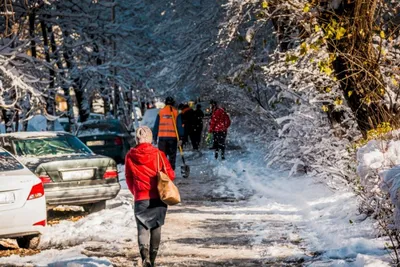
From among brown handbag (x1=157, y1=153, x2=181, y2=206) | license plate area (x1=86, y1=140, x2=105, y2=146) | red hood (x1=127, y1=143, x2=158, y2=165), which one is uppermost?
red hood (x1=127, y1=143, x2=158, y2=165)

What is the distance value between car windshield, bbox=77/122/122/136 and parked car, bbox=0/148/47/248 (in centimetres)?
1219

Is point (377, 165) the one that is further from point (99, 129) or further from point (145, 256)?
point (99, 129)

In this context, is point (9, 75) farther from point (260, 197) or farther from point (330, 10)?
point (330, 10)

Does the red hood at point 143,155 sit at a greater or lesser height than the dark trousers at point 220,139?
greater

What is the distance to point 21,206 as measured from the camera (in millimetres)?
8195

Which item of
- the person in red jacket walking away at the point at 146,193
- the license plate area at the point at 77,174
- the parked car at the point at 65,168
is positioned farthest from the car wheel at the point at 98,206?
the person in red jacket walking away at the point at 146,193

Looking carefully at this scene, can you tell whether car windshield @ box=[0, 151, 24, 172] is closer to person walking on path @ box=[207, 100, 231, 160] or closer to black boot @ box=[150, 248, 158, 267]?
black boot @ box=[150, 248, 158, 267]

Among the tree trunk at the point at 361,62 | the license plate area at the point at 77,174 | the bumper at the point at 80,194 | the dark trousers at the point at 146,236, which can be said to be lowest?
the bumper at the point at 80,194

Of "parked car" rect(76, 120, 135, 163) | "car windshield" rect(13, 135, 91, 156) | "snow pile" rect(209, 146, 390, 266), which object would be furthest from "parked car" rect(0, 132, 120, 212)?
"parked car" rect(76, 120, 135, 163)

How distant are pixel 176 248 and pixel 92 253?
1094mm

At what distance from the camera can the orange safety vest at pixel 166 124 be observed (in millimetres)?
15406

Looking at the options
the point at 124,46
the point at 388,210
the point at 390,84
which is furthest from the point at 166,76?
the point at 388,210

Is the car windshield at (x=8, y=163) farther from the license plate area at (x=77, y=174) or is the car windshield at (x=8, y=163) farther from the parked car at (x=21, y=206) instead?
the license plate area at (x=77, y=174)

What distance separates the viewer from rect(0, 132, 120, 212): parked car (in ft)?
34.4
